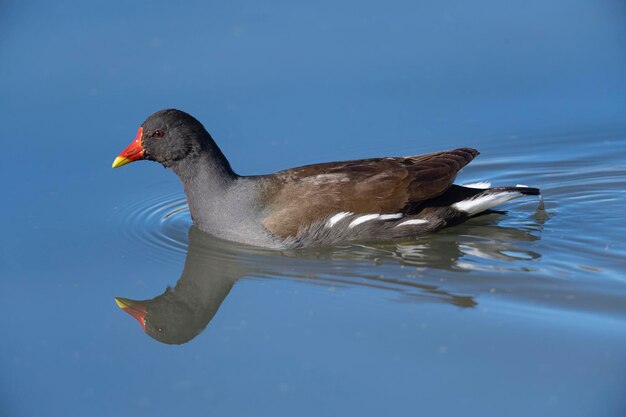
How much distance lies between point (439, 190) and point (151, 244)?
221 cm

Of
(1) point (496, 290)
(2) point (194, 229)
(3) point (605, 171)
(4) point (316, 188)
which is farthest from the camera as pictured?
(3) point (605, 171)

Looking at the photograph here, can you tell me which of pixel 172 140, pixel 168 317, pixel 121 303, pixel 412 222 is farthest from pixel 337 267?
pixel 172 140

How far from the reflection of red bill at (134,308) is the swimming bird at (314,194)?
105cm

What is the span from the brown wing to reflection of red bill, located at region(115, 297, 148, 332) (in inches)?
45.5

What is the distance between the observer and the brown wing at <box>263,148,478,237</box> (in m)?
7.05

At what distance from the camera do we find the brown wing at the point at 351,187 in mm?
7051

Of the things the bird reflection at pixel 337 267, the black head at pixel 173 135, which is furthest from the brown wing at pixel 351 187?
the black head at pixel 173 135

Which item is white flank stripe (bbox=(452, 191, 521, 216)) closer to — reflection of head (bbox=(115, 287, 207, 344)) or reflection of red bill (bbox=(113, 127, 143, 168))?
reflection of head (bbox=(115, 287, 207, 344))

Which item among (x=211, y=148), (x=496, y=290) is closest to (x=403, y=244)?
(x=496, y=290)

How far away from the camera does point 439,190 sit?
7250 mm

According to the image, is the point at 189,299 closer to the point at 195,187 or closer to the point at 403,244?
the point at 195,187

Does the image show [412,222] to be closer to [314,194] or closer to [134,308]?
[314,194]

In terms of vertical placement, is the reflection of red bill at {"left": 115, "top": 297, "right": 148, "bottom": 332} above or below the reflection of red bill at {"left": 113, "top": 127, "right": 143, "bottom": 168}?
below

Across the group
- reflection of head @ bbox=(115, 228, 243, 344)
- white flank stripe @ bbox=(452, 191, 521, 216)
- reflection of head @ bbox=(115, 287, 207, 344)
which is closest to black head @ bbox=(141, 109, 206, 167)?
reflection of head @ bbox=(115, 228, 243, 344)
